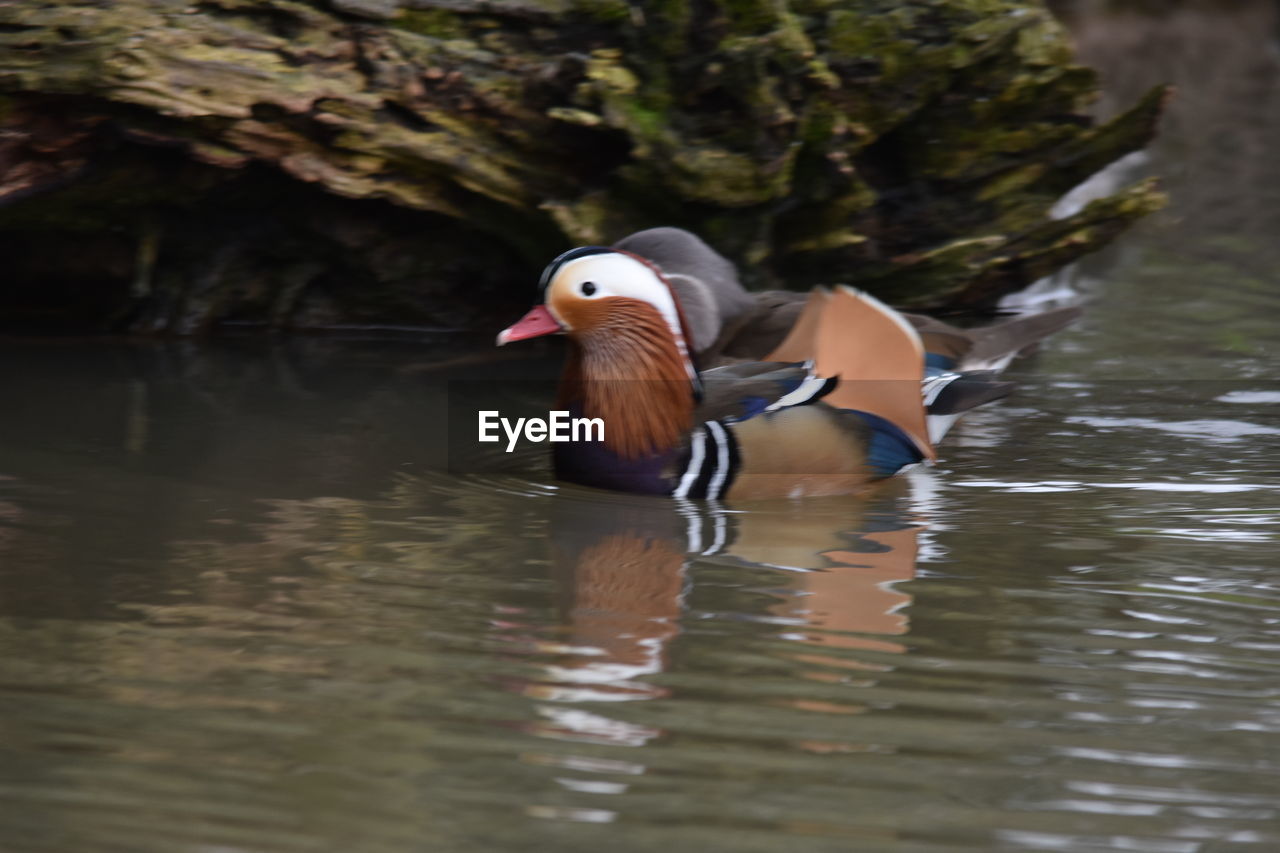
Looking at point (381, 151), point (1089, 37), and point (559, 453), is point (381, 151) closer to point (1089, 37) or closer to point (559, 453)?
point (559, 453)

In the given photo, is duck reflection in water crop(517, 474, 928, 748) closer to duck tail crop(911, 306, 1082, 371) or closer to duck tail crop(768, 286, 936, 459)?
duck tail crop(768, 286, 936, 459)

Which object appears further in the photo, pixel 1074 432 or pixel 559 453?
pixel 1074 432

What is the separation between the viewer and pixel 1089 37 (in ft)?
61.4

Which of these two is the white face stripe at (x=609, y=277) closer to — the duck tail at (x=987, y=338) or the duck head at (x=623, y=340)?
the duck head at (x=623, y=340)

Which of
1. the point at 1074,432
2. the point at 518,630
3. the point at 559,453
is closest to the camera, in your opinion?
the point at 518,630

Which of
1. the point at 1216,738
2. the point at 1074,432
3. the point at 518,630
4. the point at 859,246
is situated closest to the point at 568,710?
the point at 518,630

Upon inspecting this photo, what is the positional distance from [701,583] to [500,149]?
9.93 ft

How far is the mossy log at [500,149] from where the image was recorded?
542 centimetres

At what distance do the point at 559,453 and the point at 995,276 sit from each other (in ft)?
9.18

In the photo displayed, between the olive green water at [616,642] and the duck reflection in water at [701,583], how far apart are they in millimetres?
13

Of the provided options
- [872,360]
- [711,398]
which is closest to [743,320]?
[872,360]
